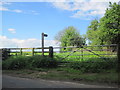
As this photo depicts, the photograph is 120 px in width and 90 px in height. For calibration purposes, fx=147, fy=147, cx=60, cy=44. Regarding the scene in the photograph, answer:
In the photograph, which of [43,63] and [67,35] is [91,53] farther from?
[67,35]

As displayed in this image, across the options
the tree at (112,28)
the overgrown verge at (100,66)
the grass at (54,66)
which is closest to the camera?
the overgrown verge at (100,66)

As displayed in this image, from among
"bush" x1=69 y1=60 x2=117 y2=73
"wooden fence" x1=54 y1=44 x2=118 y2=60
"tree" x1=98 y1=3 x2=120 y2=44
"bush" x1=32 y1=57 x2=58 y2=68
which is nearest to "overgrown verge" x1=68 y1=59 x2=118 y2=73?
"bush" x1=69 y1=60 x2=117 y2=73

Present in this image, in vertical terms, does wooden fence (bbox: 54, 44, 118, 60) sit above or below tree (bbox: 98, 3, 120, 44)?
below

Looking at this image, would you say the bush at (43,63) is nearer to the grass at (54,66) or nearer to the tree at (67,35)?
the grass at (54,66)

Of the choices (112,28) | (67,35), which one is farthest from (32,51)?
(67,35)

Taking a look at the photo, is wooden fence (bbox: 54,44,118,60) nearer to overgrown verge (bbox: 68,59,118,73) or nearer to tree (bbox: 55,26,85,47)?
overgrown verge (bbox: 68,59,118,73)

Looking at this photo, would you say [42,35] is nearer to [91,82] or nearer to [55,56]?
[55,56]

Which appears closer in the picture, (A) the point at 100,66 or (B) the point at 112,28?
(A) the point at 100,66

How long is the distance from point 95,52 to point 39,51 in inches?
196

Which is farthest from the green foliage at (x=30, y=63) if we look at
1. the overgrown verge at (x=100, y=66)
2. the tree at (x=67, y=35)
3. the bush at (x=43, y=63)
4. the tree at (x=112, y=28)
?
the tree at (x=67, y=35)

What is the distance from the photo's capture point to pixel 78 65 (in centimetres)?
964

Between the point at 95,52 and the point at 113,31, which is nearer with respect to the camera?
the point at 95,52

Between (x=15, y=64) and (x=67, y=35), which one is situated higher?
(x=67, y=35)

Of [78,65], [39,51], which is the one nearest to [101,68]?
[78,65]
